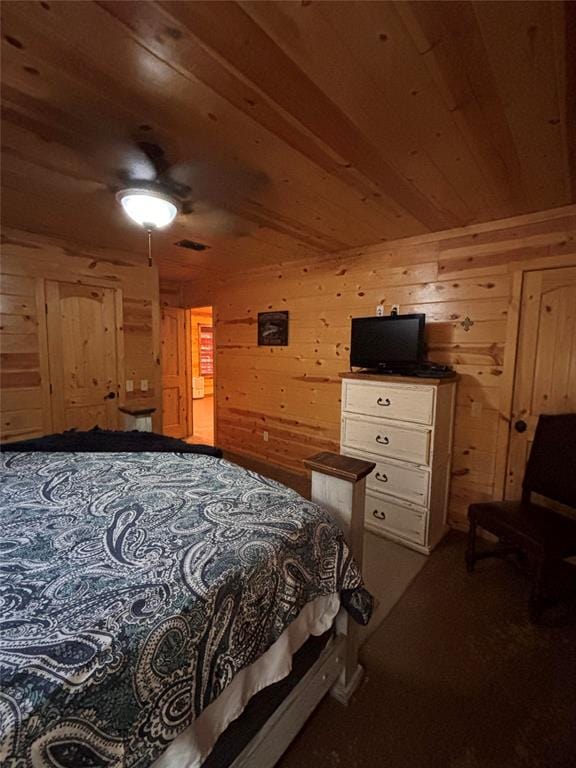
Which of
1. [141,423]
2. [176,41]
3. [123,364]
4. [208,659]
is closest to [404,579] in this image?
[208,659]

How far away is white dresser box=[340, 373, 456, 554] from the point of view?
2.44 metres

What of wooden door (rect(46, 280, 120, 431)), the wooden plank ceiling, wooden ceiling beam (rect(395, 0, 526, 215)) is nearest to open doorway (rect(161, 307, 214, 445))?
wooden door (rect(46, 280, 120, 431))

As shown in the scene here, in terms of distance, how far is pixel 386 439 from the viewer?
2.62 m

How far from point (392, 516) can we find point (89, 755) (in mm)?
2373

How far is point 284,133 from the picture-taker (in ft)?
4.89

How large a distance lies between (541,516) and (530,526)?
193mm

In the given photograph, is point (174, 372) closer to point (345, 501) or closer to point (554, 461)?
point (345, 501)

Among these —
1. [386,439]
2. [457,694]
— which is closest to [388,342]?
[386,439]

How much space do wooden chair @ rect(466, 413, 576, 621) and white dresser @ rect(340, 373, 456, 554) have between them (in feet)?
1.13

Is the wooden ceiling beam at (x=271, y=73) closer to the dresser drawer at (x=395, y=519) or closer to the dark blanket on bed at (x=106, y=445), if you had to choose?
the dark blanket on bed at (x=106, y=445)

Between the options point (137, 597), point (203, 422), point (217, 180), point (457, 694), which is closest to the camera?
point (137, 597)

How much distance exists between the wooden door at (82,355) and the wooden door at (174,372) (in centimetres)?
167

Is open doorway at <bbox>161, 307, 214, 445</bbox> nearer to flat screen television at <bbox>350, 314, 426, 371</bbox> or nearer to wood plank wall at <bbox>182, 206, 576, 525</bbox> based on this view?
wood plank wall at <bbox>182, 206, 576, 525</bbox>

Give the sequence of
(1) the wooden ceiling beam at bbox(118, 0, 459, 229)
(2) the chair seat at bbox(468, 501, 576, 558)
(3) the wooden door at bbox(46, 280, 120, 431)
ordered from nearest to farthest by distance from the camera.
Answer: (1) the wooden ceiling beam at bbox(118, 0, 459, 229) < (2) the chair seat at bbox(468, 501, 576, 558) < (3) the wooden door at bbox(46, 280, 120, 431)
